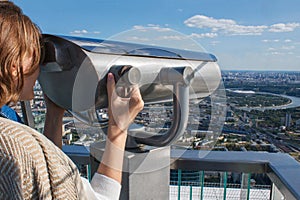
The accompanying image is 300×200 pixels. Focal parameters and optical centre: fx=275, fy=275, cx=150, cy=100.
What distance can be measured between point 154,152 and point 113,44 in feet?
1.19

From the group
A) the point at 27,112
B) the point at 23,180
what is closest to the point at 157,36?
the point at 23,180

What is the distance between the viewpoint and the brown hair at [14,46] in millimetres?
490

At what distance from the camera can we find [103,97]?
678 millimetres

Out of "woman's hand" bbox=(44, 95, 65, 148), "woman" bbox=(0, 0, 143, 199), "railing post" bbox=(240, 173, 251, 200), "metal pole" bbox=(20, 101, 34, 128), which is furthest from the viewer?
"railing post" bbox=(240, 173, 251, 200)

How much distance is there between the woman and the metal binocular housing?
4 cm

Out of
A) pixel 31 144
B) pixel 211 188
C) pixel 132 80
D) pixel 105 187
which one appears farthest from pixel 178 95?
pixel 211 188

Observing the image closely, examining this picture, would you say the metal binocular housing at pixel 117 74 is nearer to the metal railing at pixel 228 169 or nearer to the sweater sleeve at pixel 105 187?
the sweater sleeve at pixel 105 187

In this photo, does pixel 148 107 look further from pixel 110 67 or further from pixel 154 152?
pixel 110 67

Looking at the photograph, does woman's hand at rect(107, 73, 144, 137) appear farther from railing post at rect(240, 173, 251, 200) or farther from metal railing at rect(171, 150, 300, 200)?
railing post at rect(240, 173, 251, 200)

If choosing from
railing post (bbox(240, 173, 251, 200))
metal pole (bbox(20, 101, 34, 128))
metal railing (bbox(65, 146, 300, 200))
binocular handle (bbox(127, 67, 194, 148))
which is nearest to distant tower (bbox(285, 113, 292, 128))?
metal railing (bbox(65, 146, 300, 200))

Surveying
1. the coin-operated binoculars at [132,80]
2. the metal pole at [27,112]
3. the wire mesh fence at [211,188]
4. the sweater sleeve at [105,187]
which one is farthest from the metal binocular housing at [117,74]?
the wire mesh fence at [211,188]

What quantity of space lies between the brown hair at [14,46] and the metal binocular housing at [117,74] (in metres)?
0.09

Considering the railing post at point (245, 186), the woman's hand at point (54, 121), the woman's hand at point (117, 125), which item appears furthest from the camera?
the railing post at point (245, 186)

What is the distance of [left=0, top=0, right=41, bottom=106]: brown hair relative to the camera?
490 mm
